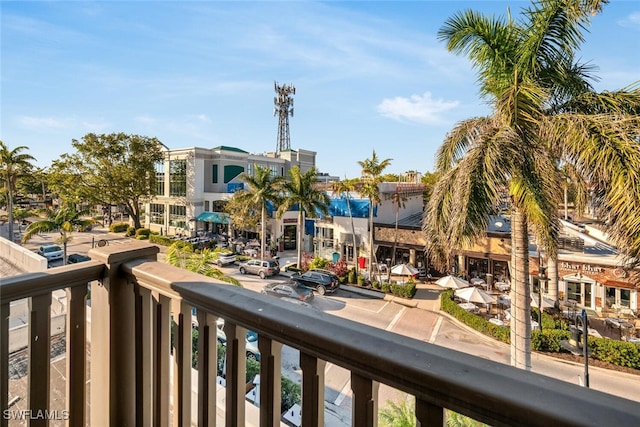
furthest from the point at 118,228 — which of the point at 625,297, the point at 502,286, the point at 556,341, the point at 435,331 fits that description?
the point at 625,297

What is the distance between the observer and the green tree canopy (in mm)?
30078

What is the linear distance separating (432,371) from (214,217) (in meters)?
29.9

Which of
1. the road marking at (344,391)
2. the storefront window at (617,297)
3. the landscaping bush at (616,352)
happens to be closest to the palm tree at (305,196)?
the landscaping bush at (616,352)

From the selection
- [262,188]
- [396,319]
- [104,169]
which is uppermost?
[104,169]

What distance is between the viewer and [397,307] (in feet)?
51.0

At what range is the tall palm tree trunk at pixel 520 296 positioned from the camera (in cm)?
725

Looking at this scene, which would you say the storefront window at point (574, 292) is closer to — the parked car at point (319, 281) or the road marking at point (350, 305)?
the road marking at point (350, 305)

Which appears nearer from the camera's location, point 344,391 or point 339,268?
point 344,391

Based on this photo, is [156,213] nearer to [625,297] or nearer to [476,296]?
[476,296]

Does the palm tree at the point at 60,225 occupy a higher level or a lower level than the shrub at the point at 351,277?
higher

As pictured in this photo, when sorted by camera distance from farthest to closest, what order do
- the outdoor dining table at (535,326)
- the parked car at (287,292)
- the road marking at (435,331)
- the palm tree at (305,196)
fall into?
the palm tree at (305,196) < the parked car at (287,292) < the outdoor dining table at (535,326) < the road marking at (435,331)

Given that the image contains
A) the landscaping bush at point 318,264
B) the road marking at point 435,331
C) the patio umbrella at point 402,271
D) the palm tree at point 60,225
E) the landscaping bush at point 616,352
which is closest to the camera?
the landscaping bush at point 616,352

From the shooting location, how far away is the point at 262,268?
63.3 ft

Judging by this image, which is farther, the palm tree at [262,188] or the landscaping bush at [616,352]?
the palm tree at [262,188]
